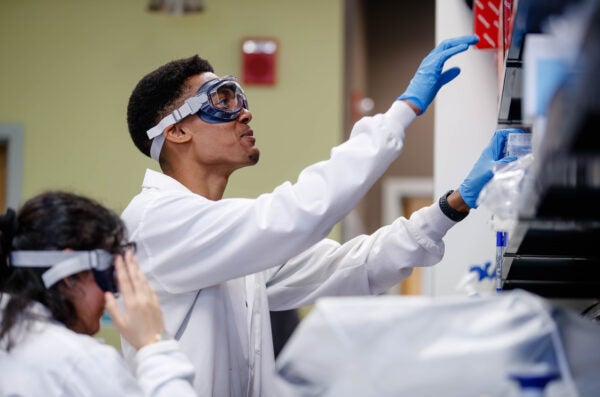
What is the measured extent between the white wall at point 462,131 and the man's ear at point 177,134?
2.94ft

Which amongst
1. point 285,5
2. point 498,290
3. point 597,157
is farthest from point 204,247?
point 285,5

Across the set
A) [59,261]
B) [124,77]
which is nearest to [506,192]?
[59,261]

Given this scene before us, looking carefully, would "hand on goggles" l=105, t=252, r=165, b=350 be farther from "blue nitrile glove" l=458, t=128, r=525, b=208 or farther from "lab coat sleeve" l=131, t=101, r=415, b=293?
"blue nitrile glove" l=458, t=128, r=525, b=208

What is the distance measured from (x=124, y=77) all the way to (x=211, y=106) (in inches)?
94.6

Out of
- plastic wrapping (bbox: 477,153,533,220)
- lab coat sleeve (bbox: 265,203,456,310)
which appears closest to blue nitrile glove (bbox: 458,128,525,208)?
lab coat sleeve (bbox: 265,203,456,310)

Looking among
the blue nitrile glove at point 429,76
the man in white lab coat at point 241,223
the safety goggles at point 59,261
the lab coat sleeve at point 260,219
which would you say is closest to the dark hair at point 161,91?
the man in white lab coat at point 241,223

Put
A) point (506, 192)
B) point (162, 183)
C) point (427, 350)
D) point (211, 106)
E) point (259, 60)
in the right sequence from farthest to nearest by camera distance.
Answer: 1. point (259, 60)
2. point (211, 106)
3. point (162, 183)
4. point (506, 192)
5. point (427, 350)

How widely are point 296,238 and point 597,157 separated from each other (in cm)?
93

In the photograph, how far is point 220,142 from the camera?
2.34m

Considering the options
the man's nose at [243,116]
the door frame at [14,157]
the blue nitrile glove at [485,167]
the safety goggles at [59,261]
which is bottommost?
the door frame at [14,157]

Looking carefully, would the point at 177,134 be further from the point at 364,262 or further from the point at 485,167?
the point at 485,167

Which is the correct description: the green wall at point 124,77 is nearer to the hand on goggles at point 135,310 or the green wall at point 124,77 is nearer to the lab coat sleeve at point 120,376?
the hand on goggles at point 135,310

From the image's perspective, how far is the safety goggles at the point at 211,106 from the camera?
7.64 ft

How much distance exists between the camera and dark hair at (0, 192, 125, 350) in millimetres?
1603
